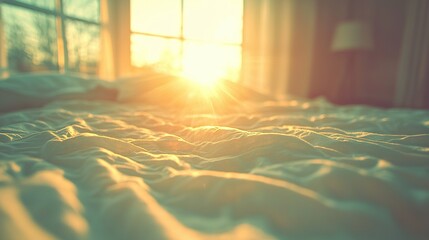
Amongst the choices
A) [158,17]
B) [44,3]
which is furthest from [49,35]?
[158,17]

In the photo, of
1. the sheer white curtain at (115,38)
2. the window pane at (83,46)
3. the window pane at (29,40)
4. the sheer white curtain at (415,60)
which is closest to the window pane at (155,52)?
the sheer white curtain at (115,38)

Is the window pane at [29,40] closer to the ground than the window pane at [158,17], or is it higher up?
closer to the ground

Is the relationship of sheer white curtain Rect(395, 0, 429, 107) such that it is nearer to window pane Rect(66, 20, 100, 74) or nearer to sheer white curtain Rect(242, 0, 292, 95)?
sheer white curtain Rect(242, 0, 292, 95)

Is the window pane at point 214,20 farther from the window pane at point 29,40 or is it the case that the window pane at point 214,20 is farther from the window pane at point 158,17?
the window pane at point 29,40

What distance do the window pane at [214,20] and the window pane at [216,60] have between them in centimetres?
13

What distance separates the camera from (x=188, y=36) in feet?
12.6

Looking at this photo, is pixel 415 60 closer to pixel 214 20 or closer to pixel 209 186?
pixel 214 20

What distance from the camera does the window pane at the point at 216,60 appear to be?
13.0 ft

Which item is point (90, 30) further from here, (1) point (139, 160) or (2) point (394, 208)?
(2) point (394, 208)

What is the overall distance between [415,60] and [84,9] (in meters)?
3.74

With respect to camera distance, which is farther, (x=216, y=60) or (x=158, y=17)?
(x=216, y=60)

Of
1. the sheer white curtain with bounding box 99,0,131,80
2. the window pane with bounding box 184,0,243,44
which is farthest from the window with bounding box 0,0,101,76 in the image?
the window pane with bounding box 184,0,243,44

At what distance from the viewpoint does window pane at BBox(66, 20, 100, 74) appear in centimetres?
292

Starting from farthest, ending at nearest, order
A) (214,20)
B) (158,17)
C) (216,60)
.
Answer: (216,60), (214,20), (158,17)
